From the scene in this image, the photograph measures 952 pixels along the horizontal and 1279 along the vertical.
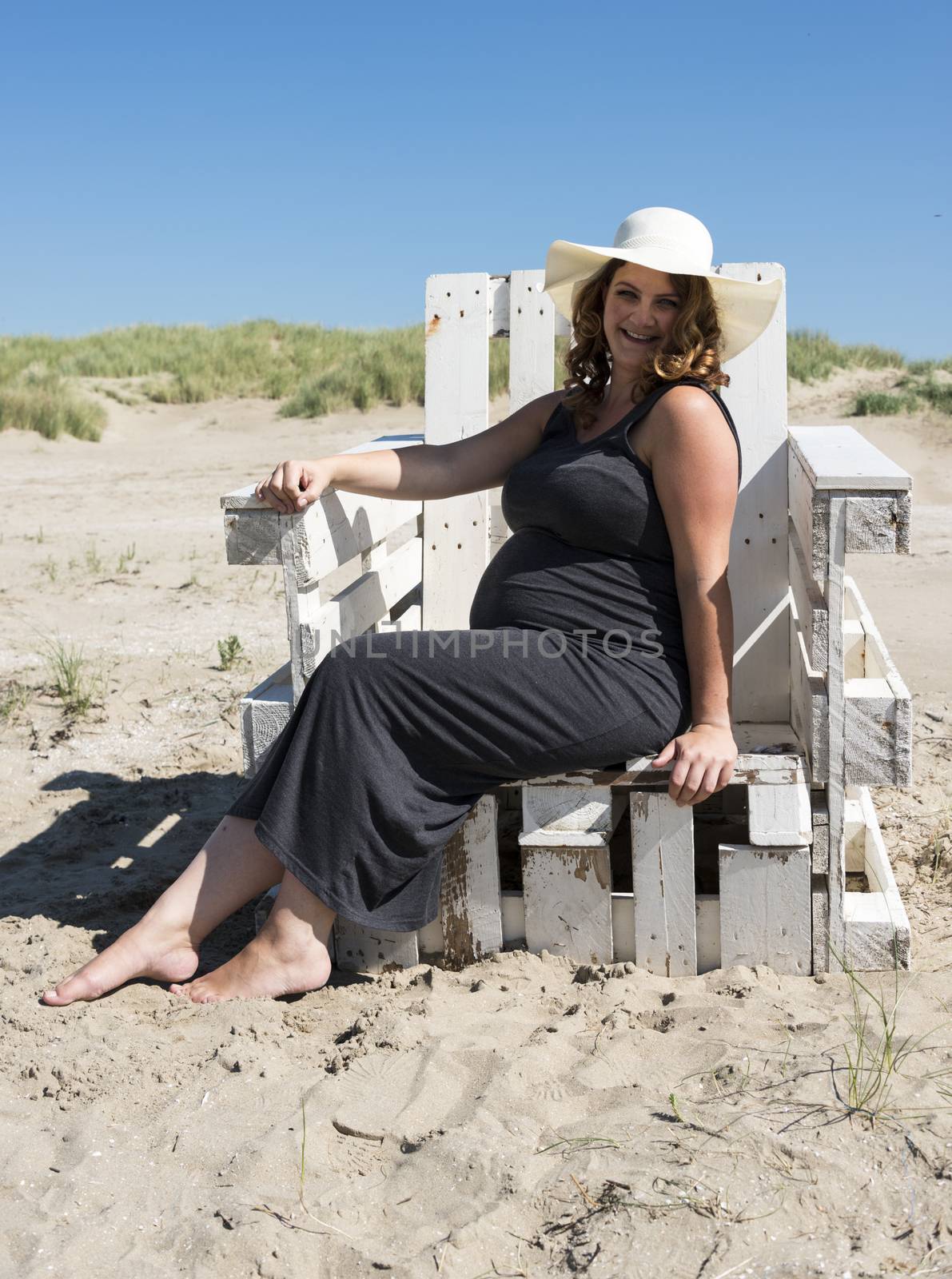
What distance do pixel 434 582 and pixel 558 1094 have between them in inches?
68.4

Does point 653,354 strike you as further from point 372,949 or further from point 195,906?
point 195,906

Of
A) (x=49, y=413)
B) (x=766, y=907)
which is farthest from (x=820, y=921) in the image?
(x=49, y=413)

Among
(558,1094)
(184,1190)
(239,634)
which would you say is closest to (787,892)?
(558,1094)

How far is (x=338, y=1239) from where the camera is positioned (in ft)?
5.35

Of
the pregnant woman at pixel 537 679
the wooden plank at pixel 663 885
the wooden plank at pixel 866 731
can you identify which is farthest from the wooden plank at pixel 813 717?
the wooden plank at pixel 663 885

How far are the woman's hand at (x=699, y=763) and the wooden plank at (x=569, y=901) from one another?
197mm

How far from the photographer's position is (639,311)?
2502 millimetres

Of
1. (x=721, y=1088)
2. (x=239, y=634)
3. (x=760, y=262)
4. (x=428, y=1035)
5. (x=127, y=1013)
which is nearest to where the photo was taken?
(x=721, y=1088)

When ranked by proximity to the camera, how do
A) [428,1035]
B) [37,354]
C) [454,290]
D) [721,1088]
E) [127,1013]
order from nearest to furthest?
[721,1088], [428,1035], [127,1013], [454,290], [37,354]

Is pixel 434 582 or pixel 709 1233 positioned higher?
pixel 434 582

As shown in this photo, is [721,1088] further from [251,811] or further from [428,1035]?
[251,811]

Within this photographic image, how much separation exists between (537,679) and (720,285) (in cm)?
92

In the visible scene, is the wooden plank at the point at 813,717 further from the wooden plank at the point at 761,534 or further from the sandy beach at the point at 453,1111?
the sandy beach at the point at 453,1111

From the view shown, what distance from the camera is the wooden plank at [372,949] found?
248 cm
